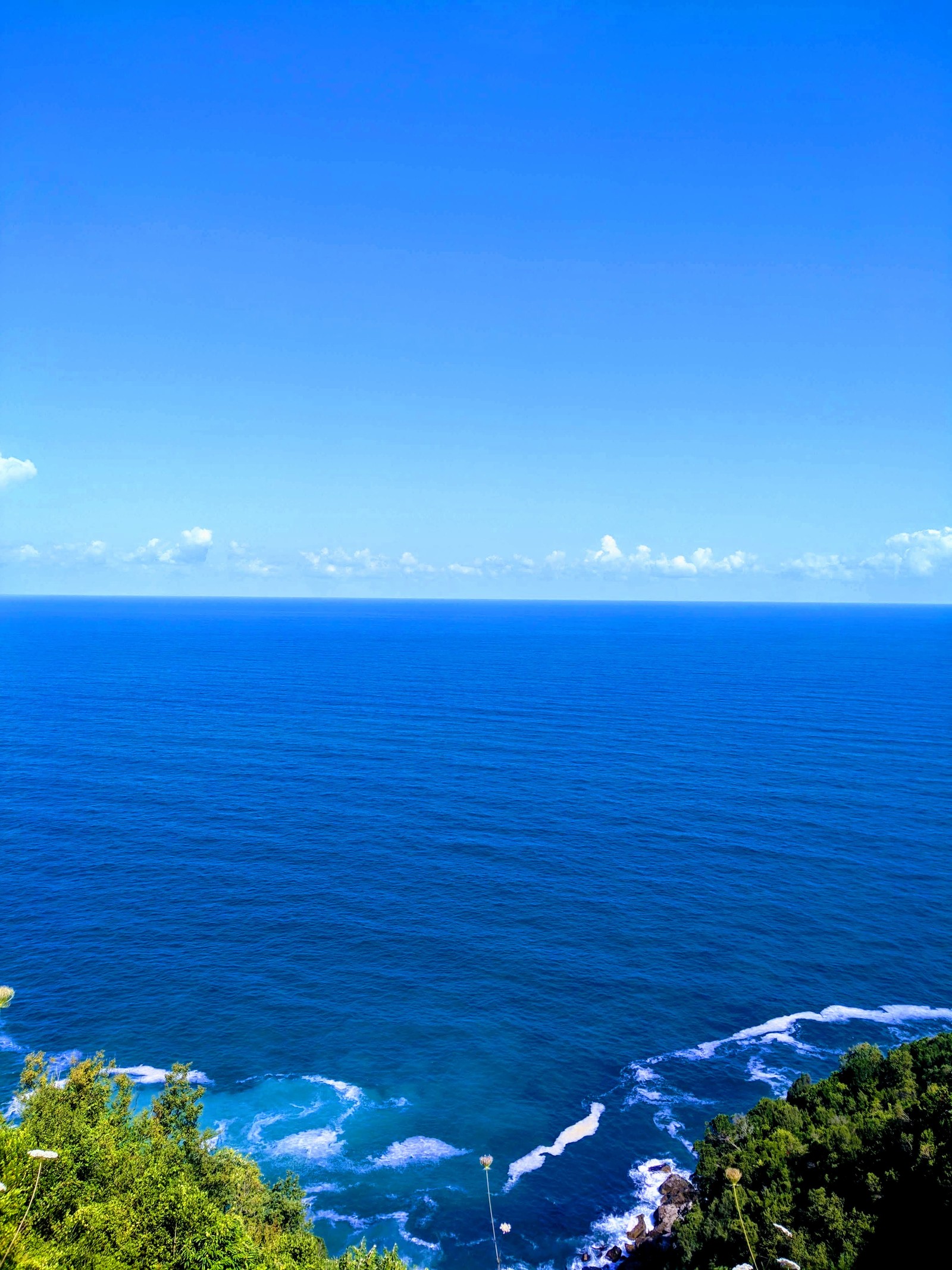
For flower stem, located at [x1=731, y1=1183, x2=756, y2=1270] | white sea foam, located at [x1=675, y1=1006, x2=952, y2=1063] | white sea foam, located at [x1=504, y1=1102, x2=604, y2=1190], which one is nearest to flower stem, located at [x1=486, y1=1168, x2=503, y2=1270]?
white sea foam, located at [x1=504, y1=1102, x2=604, y2=1190]

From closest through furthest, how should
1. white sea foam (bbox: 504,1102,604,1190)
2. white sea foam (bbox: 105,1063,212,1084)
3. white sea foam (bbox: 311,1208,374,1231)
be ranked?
white sea foam (bbox: 311,1208,374,1231) < white sea foam (bbox: 504,1102,604,1190) < white sea foam (bbox: 105,1063,212,1084)

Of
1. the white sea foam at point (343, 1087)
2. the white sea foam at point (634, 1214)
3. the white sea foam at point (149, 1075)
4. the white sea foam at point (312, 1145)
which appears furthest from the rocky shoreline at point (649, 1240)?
the white sea foam at point (149, 1075)

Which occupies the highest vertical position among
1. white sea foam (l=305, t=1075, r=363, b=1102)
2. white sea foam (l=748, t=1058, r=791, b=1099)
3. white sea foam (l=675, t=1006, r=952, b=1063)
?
white sea foam (l=675, t=1006, r=952, b=1063)

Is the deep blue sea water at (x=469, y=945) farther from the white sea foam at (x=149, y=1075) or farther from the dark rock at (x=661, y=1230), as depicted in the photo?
the dark rock at (x=661, y=1230)

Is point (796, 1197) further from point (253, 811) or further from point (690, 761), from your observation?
point (690, 761)

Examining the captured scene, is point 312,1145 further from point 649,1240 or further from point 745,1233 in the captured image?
point 745,1233

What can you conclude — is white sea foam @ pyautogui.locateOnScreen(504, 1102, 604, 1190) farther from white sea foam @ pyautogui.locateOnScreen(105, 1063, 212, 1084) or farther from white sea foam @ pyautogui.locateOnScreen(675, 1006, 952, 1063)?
white sea foam @ pyautogui.locateOnScreen(105, 1063, 212, 1084)

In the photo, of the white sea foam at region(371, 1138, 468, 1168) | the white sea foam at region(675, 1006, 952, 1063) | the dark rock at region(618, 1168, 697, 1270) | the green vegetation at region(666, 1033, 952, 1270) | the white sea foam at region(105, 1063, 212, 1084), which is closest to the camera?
→ the green vegetation at region(666, 1033, 952, 1270)
